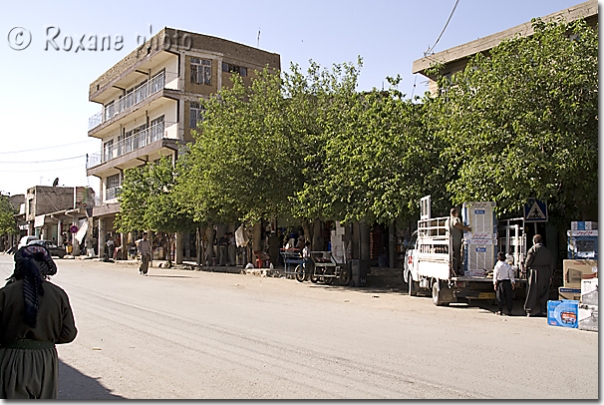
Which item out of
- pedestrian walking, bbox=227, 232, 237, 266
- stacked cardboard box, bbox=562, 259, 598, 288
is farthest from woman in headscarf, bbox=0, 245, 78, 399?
pedestrian walking, bbox=227, 232, 237, 266

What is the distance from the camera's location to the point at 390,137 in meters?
18.9

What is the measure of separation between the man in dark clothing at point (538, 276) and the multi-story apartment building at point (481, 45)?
29.6 feet

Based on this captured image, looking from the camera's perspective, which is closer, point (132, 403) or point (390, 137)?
point (132, 403)

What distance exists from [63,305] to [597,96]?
40.9 feet

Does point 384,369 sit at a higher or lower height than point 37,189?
lower

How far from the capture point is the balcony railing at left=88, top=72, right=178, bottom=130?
42.9 metres

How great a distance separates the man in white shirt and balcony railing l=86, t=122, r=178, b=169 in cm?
3071

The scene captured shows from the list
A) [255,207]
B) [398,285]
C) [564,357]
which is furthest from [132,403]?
[255,207]

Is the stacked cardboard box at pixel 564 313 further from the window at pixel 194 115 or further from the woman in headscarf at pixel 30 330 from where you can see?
the window at pixel 194 115

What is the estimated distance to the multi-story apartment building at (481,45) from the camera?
2206cm

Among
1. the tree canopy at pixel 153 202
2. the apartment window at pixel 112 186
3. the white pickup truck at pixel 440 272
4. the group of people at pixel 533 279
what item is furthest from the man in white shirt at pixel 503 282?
the apartment window at pixel 112 186

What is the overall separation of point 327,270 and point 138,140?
26722mm

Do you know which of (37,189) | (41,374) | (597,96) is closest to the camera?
(41,374)

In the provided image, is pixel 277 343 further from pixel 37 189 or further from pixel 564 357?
pixel 37 189
